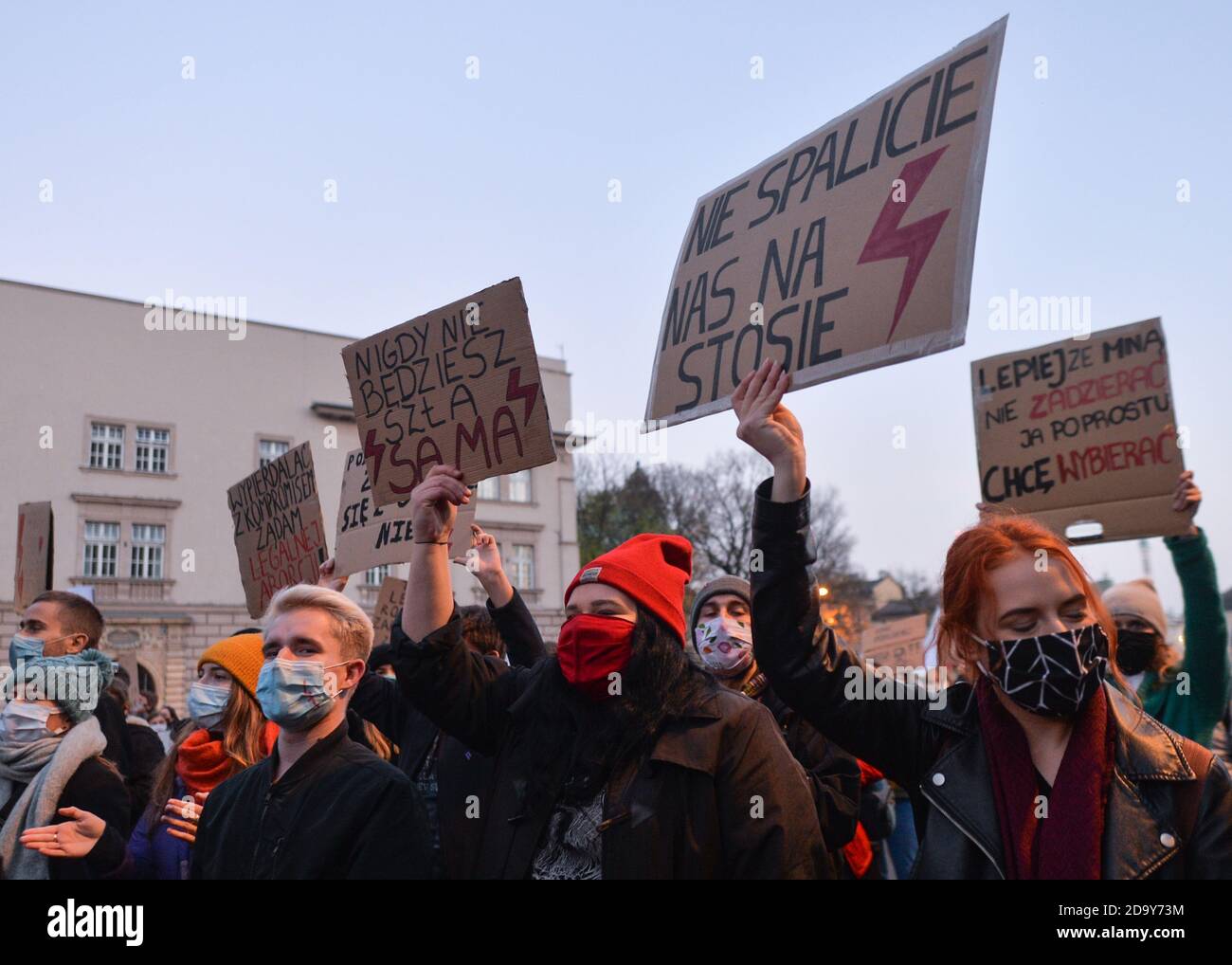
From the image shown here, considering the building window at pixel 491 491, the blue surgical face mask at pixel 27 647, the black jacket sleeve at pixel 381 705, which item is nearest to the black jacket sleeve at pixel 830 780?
the black jacket sleeve at pixel 381 705

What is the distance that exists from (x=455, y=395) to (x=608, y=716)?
60.0 inches

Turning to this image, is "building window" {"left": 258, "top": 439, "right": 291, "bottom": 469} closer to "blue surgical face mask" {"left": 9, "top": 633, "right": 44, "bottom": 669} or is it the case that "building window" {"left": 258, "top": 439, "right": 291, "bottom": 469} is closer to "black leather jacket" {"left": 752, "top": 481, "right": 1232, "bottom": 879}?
"blue surgical face mask" {"left": 9, "top": 633, "right": 44, "bottom": 669}

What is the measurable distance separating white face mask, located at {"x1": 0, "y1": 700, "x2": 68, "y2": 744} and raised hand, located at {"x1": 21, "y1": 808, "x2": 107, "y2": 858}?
1.31 ft

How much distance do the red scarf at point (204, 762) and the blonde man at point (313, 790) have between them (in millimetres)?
827

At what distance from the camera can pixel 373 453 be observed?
4.40 metres

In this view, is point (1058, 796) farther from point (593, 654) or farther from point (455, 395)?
point (455, 395)

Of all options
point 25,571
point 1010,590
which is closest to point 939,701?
point 1010,590

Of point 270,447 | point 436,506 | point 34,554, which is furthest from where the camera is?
point 270,447

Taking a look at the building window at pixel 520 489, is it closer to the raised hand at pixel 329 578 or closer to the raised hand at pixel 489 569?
the raised hand at pixel 329 578

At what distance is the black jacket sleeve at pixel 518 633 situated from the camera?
14.3 feet

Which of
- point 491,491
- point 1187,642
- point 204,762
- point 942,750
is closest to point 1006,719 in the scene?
point 942,750

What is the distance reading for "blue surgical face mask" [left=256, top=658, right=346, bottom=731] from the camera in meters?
3.21
